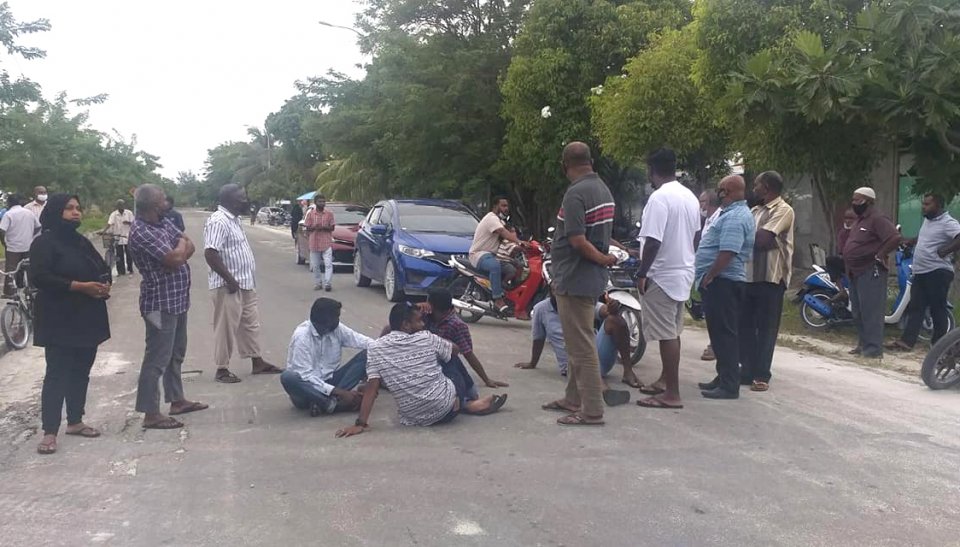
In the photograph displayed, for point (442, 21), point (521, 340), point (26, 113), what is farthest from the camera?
point (26, 113)

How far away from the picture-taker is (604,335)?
7371mm

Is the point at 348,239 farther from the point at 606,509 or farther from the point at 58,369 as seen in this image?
the point at 606,509

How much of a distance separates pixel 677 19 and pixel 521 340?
10521mm

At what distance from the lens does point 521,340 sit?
398 inches

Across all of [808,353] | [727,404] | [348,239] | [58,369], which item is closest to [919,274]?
[808,353]

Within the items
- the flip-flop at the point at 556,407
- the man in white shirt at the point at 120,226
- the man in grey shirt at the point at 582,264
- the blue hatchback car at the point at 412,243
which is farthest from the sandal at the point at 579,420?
the man in white shirt at the point at 120,226

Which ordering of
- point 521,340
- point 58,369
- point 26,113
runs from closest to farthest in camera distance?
point 58,369 → point 521,340 → point 26,113

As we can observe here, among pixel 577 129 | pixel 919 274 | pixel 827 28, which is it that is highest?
pixel 827 28

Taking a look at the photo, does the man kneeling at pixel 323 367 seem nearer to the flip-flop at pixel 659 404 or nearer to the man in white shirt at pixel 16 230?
the flip-flop at pixel 659 404

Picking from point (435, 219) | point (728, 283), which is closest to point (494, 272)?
point (435, 219)

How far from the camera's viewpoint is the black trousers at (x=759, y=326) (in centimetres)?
729

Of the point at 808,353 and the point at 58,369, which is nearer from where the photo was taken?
the point at 58,369

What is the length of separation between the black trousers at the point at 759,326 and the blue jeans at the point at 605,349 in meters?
1.10

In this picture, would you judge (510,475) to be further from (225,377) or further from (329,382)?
(225,377)
